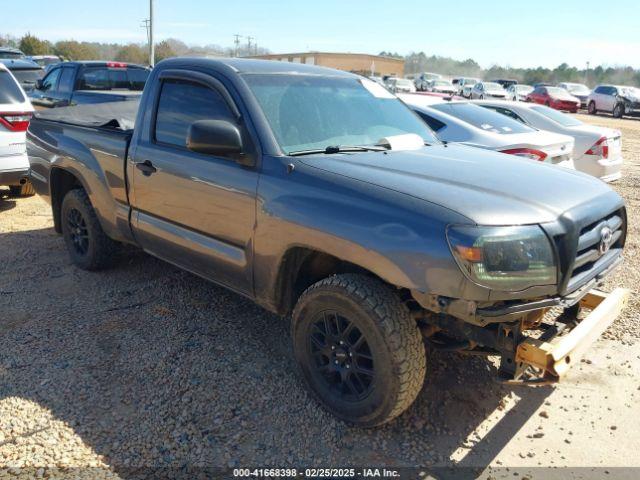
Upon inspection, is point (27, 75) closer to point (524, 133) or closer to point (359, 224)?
point (524, 133)

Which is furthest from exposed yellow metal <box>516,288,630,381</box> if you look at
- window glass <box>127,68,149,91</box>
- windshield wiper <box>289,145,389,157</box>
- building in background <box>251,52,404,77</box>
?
building in background <box>251,52,404,77</box>

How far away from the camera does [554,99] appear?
30.6 metres

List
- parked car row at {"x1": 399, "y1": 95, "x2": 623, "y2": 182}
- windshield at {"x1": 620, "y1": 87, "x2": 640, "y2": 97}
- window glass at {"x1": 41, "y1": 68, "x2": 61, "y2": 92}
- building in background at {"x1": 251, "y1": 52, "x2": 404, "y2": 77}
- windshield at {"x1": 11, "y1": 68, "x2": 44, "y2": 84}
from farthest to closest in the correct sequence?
building in background at {"x1": 251, "y1": 52, "x2": 404, "y2": 77}, windshield at {"x1": 620, "y1": 87, "x2": 640, "y2": 97}, windshield at {"x1": 11, "y1": 68, "x2": 44, "y2": 84}, window glass at {"x1": 41, "y1": 68, "x2": 61, "y2": 92}, parked car row at {"x1": 399, "y1": 95, "x2": 623, "y2": 182}

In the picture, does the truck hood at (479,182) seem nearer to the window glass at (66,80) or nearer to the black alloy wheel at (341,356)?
the black alloy wheel at (341,356)

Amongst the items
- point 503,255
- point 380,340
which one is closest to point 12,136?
point 380,340

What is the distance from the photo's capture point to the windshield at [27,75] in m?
14.4

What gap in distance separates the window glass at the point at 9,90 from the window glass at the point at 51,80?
166 inches

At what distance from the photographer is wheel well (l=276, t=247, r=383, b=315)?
129 inches

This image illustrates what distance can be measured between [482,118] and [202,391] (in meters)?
5.49

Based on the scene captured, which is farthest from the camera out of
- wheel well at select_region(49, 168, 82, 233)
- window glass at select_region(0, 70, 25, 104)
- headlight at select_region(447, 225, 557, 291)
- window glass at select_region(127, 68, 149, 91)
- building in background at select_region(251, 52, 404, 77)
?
building in background at select_region(251, 52, 404, 77)

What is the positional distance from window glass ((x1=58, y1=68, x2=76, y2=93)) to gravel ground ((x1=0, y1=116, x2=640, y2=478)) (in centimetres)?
747

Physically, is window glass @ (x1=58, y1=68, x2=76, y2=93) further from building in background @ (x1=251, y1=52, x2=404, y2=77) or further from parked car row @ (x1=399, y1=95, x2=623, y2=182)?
building in background @ (x1=251, y1=52, x2=404, y2=77)

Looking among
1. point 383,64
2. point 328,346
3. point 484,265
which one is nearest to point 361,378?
point 328,346

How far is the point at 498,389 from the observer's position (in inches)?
141
